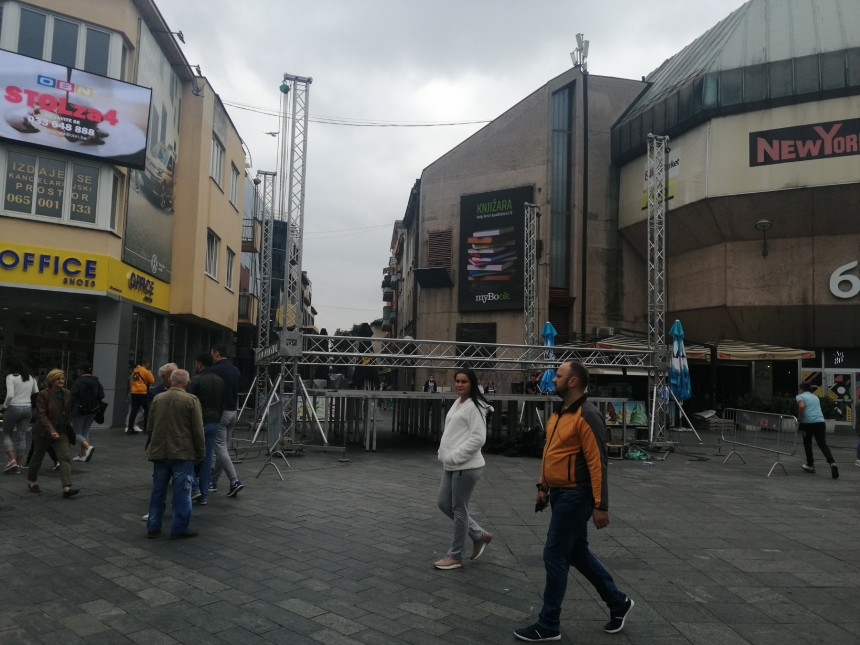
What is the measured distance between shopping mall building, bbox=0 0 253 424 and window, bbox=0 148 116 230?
0.02 meters

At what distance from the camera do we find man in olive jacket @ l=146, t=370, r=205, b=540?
235 inches

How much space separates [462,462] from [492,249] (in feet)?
85.1

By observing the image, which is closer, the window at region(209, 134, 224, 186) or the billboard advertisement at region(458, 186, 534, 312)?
the window at region(209, 134, 224, 186)

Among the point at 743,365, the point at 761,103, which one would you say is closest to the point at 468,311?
the point at 743,365

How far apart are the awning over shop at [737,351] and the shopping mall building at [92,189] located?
47.5 ft

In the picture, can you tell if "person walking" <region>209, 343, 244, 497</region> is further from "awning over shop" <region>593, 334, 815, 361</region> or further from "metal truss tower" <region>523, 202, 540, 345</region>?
"metal truss tower" <region>523, 202, 540, 345</region>

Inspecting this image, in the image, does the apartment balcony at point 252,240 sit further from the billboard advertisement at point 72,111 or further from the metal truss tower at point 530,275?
the billboard advertisement at point 72,111

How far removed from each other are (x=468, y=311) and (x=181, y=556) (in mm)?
26186

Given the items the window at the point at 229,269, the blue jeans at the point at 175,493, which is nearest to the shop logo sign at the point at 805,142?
the window at the point at 229,269

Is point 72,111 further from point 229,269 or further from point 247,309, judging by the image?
point 247,309

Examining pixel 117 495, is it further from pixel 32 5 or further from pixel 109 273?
pixel 32 5

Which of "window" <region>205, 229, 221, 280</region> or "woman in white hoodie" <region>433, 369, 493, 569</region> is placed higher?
"window" <region>205, 229, 221, 280</region>

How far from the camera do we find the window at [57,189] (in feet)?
46.4

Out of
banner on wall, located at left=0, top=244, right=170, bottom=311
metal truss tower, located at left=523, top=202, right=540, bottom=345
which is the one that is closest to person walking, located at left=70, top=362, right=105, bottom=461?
banner on wall, located at left=0, top=244, right=170, bottom=311
